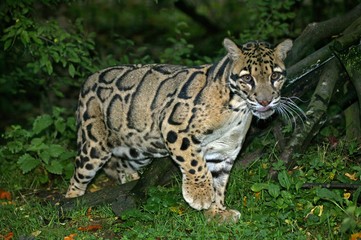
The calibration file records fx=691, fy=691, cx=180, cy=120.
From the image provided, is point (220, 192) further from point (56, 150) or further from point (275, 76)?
point (56, 150)

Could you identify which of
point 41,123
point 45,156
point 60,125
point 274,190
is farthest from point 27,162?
point 274,190

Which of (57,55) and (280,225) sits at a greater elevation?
(57,55)

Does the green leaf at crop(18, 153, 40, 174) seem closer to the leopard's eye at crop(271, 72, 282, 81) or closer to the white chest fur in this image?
the white chest fur

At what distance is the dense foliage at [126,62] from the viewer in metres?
6.81

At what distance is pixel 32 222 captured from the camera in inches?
289

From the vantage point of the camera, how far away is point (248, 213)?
281 inches

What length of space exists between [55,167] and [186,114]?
250 centimetres

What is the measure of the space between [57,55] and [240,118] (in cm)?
293

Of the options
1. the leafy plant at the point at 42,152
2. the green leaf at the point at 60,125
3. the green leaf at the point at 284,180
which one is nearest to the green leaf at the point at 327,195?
the green leaf at the point at 284,180

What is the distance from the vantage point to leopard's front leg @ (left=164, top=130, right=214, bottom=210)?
6992mm

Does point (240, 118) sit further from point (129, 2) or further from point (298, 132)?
point (129, 2)

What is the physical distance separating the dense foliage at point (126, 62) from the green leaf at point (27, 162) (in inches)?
0.5

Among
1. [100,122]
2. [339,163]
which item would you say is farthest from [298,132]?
[100,122]

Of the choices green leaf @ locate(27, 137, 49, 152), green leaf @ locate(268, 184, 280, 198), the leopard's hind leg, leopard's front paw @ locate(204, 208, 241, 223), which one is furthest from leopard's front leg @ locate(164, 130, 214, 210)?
green leaf @ locate(27, 137, 49, 152)
